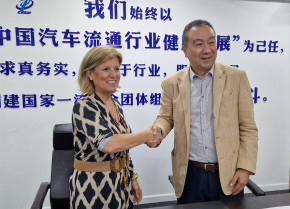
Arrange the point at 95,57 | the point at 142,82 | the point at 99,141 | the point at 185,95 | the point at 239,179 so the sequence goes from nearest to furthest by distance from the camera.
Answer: the point at 99,141, the point at 95,57, the point at 239,179, the point at 185,95, the point at 142,82

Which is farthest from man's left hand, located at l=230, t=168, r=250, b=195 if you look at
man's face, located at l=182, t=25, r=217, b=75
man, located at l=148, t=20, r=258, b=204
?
man's face, located at l=182, t=25, r=217, b=75

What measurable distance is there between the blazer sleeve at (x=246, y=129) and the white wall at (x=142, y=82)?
1.35m

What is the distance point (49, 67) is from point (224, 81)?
1.76m

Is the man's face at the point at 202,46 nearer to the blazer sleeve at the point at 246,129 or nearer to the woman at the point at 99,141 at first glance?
the blazer sleeve at the point at 246,129

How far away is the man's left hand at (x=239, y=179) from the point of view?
Result: 1.49m

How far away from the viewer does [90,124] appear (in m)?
1.30

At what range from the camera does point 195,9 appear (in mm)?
2775

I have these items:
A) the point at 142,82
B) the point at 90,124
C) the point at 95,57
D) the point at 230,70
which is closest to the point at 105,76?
the point at 95,57

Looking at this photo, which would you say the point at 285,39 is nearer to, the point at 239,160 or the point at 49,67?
the point at 239,160

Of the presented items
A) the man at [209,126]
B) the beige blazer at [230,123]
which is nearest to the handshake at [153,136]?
the man at [209,126]

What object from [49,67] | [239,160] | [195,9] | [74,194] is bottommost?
[74,194]

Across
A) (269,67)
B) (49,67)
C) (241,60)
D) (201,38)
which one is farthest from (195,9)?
(49,67)

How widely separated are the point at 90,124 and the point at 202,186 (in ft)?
2.67

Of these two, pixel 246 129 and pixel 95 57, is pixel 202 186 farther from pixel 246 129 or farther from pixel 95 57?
pixel 95 57
